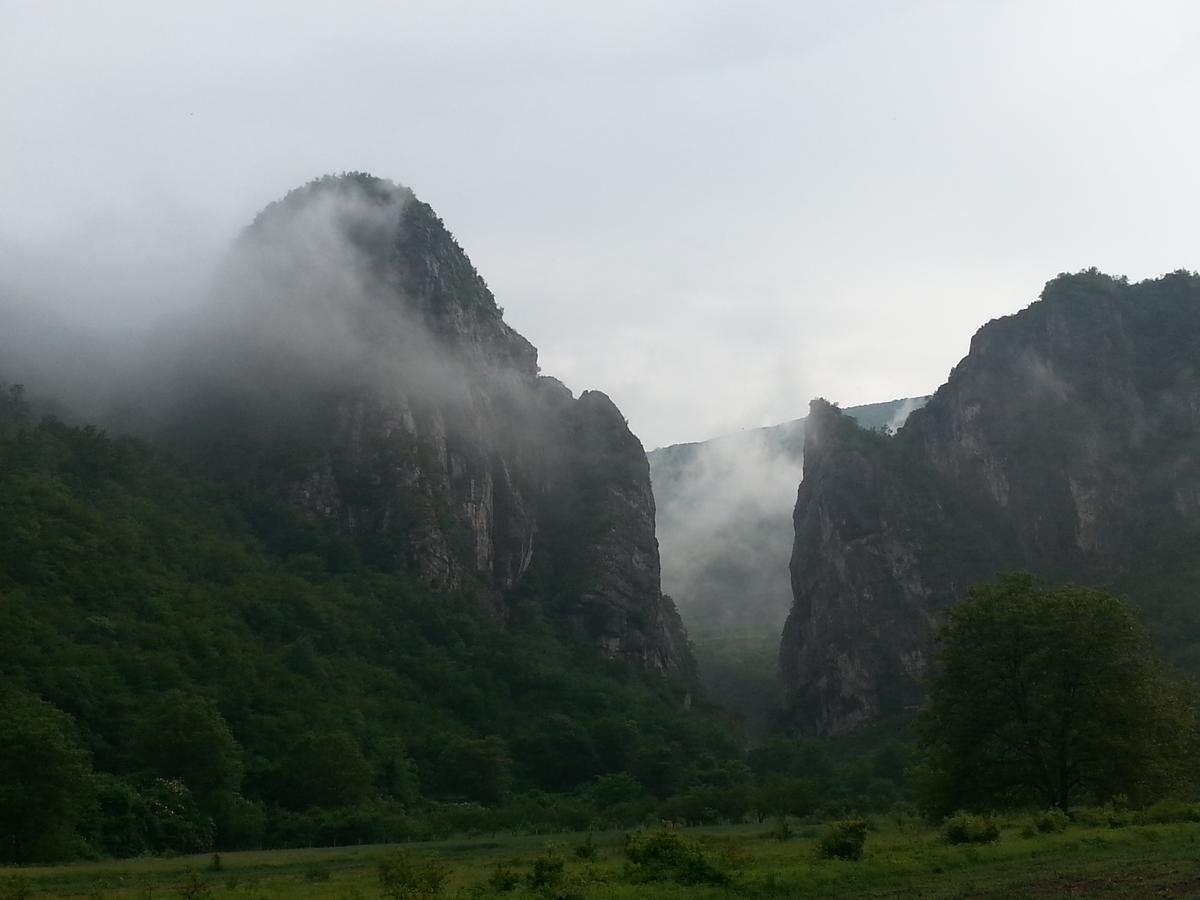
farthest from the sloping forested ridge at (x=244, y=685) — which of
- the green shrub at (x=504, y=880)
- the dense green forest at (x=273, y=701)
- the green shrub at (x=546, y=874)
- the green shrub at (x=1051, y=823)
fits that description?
the green shrub at (x=1051, y=823)

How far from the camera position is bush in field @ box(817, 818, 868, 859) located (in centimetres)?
3219

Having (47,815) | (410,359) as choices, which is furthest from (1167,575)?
(47,815)

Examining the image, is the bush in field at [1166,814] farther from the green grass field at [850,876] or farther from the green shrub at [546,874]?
the green shrub at [546,874]

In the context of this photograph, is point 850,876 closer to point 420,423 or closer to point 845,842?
point 845,842

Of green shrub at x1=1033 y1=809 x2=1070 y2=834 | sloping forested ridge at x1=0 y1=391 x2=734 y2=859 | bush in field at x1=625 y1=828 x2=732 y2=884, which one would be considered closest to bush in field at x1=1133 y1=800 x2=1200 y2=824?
green shrub at x1=1033 y1=809 x2=1070 y2=834

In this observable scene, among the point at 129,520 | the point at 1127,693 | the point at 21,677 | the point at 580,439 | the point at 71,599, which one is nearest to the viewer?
the point at 1127,693

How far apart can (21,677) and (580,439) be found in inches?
4415

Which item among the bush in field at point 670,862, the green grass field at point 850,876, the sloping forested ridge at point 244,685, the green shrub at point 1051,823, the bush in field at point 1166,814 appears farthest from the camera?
the sloping forested ridge at point 244,685

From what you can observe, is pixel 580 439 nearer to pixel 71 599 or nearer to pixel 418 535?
pixel 418 535

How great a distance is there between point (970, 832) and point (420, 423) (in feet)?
388

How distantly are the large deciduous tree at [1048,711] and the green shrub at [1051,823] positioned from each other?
803 cm

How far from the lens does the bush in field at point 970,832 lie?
1341 inches

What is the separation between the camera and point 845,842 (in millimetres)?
32344

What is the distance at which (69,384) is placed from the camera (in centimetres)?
14525
